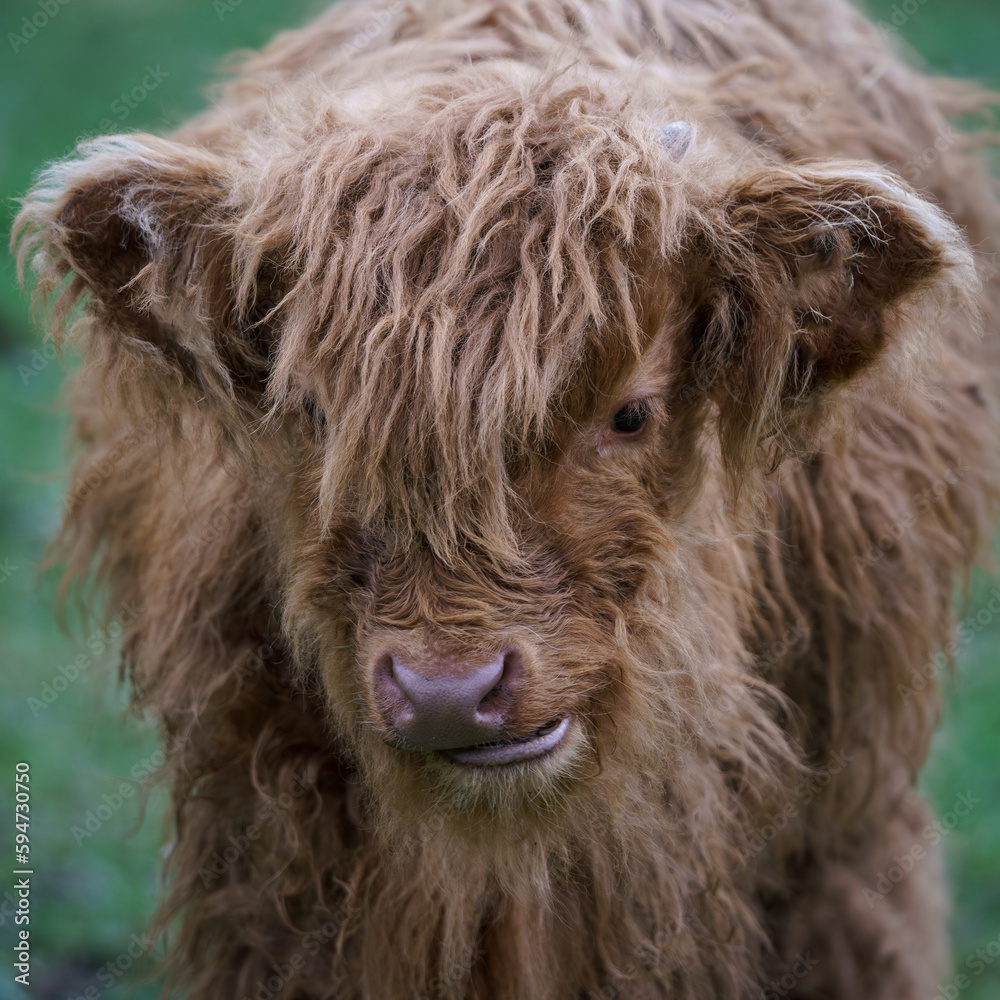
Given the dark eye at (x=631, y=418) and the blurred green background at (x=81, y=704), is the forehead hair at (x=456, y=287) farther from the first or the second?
the blurred green background at (x=81, y=704)

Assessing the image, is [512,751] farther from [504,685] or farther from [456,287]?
[456,287]

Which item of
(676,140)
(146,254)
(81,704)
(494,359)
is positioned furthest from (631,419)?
(81,704)

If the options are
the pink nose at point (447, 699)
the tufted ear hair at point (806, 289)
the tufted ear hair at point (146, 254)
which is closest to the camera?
the pink nose at point (447, 699)

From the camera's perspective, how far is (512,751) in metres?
2.17

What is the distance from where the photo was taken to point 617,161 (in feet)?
7.46

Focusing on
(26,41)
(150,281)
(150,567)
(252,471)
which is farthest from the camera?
(26,41)

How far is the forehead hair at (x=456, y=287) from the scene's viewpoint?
7.02 ft

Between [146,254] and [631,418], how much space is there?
0.89 metres

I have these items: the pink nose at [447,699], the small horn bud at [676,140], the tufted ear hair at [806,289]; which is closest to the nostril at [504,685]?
the pink nose at [447,699]

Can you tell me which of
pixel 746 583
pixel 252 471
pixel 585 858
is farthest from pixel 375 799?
pixel 746 583

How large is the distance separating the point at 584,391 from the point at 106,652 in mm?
1916

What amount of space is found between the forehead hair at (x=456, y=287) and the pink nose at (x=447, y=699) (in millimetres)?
196

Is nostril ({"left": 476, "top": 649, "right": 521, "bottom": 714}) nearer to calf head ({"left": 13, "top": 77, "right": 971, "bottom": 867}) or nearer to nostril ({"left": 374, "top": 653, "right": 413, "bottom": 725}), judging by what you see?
calf head ({"left": 13, "top": 77, "right": 971, "bottom": 867})

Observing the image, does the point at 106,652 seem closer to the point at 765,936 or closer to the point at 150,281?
the point at 150,281
